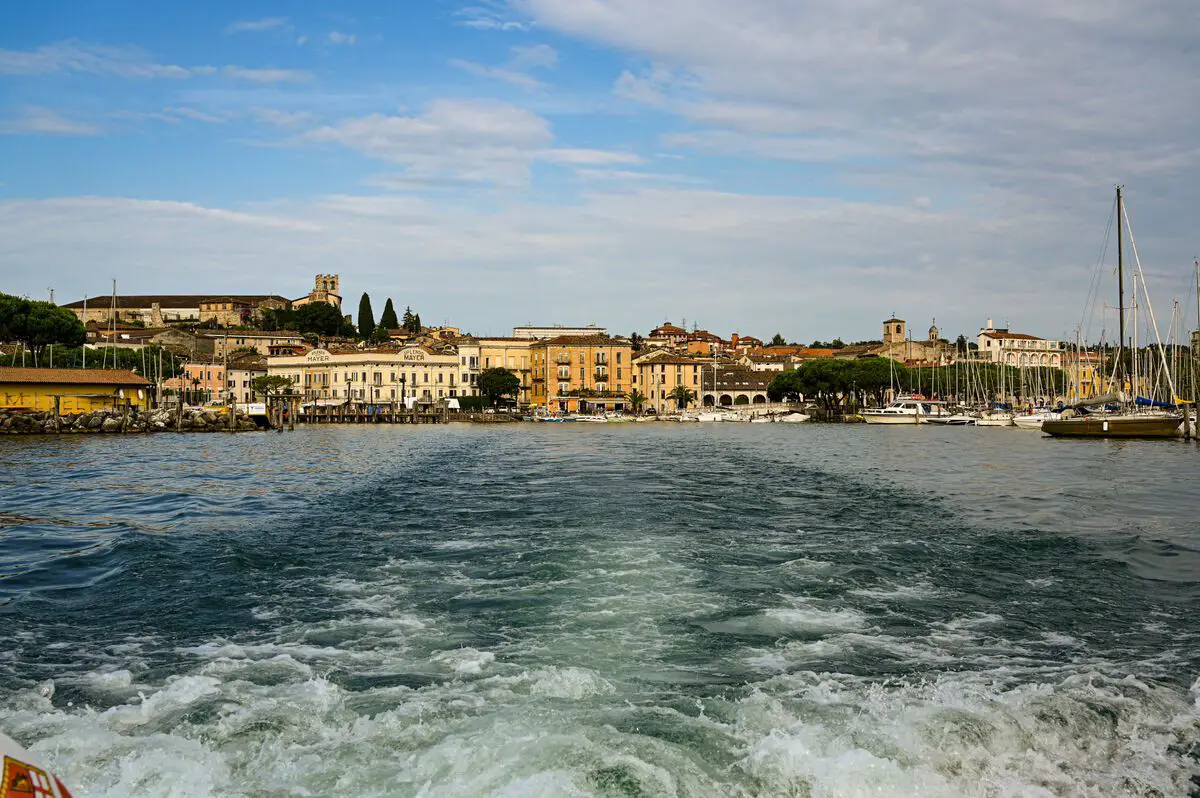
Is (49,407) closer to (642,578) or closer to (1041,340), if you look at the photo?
(642,578)

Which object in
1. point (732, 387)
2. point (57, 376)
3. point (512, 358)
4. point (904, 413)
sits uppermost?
point (512, 358)

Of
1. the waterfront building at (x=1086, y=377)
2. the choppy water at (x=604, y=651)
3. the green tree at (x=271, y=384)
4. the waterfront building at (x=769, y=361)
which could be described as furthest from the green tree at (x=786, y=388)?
the choppy water at (x=604, y=651)

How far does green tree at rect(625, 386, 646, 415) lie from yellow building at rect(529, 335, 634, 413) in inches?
20.7

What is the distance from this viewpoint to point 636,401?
104000 millimetres

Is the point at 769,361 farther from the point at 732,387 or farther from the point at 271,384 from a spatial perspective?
the point at 271,384

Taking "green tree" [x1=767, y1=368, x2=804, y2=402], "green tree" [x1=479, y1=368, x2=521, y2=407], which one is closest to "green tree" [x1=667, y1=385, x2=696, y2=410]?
"green tree" [x1=767, y1=368, x2=804, y2=402]

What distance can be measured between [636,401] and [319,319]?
6204cm

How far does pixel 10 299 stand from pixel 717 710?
69649 mm

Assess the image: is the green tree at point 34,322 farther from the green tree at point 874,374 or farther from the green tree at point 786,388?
the green tree at point 874,374

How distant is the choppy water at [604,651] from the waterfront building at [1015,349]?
451 feet

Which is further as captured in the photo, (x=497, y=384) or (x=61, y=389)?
(x=497, y=384)

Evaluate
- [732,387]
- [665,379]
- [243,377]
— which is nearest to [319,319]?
[243,377]

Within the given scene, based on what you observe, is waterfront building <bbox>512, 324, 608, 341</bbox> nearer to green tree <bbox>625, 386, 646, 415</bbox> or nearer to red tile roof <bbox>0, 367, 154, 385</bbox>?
green tree <bbox>625, 386, 646, 415</bbox>

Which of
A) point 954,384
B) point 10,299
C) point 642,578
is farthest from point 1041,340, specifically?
point 642,578
